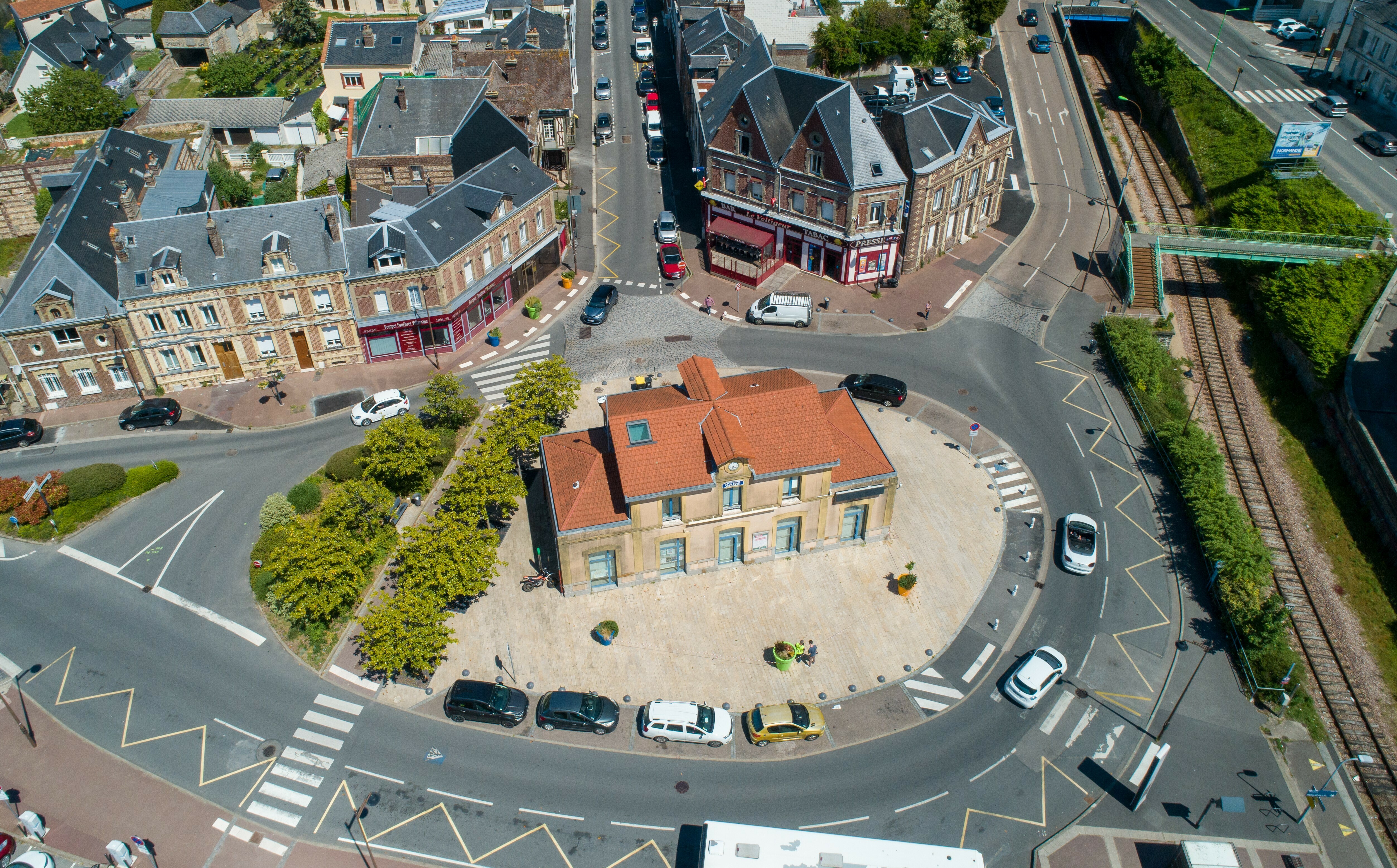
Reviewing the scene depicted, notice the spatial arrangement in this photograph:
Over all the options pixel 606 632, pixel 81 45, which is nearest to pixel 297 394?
pixel 606 632

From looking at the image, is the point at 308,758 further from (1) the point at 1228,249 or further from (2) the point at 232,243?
(1) the point at 1228,249

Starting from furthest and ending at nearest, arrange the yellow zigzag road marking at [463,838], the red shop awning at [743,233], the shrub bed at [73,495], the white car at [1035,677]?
1. the red shop awning at [743,233]
2. the shrub bed at [73,495]
3. the white car at [1035,677]
4. the yellow zigzag road marking at [463,838]

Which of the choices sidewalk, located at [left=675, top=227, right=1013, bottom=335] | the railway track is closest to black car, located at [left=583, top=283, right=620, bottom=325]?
sidewalk, located at [left=675, top=227, right=1013, bottom=335]

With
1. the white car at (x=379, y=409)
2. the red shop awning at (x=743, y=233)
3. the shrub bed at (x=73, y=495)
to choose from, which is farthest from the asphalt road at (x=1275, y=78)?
the shrub bed at (x=73, y=495)

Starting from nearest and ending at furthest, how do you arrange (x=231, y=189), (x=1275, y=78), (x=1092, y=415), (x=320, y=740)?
(x=320, y=740) → (x=1092, y=415) → (x=231, y=189) → (x=1275, y=78)

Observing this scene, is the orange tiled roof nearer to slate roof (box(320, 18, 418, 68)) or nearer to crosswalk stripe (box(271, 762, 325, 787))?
crosswalk stripe (box(271, 762, 325, 787))

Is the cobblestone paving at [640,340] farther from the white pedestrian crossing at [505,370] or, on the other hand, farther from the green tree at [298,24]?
the green tree at [298,24]
